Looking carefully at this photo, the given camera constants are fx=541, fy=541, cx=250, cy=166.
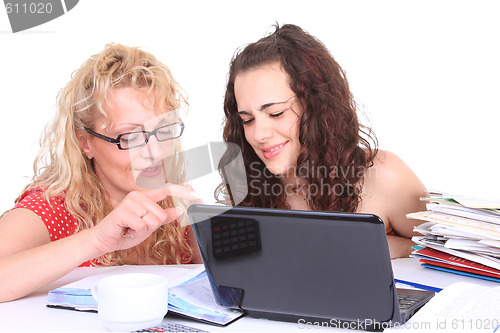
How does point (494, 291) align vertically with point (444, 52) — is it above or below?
below

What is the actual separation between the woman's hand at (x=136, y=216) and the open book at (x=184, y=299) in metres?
0.12

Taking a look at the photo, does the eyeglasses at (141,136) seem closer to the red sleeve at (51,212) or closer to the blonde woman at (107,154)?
the blonde woman at (107,154)

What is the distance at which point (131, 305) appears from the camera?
114cm

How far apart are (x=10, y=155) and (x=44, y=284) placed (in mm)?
2362

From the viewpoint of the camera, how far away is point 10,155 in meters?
3.59

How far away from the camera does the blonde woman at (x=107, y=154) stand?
185cm

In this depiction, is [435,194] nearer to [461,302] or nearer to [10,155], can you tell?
[461,302]

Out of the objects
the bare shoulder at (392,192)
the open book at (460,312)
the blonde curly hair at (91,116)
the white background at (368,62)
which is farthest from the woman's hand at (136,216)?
the white background at (368,62)

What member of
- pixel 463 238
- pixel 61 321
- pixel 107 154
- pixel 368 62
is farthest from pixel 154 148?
pixel 368 62

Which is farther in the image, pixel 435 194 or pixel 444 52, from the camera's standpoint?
pixel 444 52

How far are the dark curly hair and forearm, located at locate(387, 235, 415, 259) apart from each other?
0.99 feet

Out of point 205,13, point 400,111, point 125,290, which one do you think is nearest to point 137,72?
point 125,290

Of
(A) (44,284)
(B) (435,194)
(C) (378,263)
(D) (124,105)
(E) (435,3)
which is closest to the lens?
(C) (378,263)

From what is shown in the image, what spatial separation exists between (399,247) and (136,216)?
1002 millimetres
